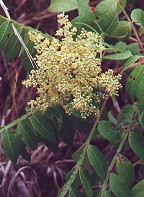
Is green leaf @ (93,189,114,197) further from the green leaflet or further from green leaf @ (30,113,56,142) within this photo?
the green leaflet

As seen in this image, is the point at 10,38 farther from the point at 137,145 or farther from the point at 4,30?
the point at 137,145

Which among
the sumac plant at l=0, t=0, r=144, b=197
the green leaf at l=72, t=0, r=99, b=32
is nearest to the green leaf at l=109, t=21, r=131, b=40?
the sumac plant at l=0, t=0, r=144, b=197

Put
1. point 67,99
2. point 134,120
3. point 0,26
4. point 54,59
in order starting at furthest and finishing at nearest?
1. point 134,120
2. point 0,26
3. point 67,99
4. point 54,59

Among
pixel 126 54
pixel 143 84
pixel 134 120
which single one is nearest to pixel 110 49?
pixel 126 54

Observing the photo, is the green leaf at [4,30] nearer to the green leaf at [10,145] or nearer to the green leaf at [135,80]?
the green leaf at [10,145]

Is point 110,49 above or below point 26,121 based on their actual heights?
above

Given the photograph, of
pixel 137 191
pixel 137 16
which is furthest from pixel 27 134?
pixel 137 16

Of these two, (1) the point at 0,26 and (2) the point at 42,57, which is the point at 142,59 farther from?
(1) the point at 0,26
